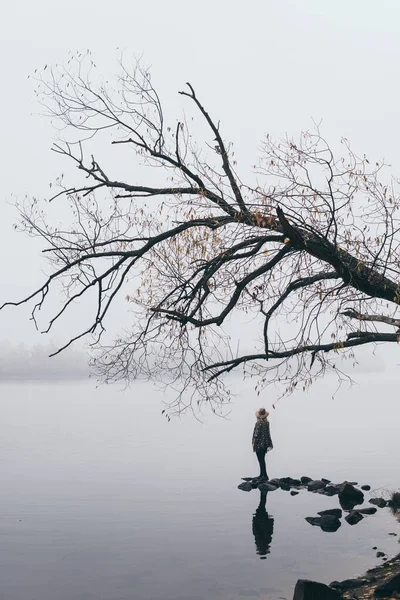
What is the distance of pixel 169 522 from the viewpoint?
22250mm

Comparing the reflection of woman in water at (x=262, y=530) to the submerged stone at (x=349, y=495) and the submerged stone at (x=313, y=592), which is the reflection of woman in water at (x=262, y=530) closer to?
the submerged stone at (x=349, y=495)

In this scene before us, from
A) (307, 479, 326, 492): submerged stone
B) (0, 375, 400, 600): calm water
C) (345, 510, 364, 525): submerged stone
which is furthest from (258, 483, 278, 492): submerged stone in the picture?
(345, 510, 364, 525): submerged stone

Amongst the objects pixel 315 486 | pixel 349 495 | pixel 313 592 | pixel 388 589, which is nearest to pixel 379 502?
pixel 349 495

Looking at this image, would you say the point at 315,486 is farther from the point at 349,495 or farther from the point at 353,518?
the point at 353,518

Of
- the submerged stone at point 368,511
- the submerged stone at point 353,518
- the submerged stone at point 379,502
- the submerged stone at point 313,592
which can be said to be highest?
the submerged stone at point 379,502

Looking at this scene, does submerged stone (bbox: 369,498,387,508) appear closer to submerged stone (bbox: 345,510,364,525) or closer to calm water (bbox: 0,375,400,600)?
calm water (bbox: 0,375,400,600)

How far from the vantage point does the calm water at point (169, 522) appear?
15914mm

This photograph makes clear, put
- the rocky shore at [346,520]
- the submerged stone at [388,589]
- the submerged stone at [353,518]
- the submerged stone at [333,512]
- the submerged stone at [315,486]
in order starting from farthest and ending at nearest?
the submerged stone at [315,486] → the submerged stone at [333,512] → the submerged stone at [353,518] → the submerged stone at [388,589] → the rocky shore at [346,520]

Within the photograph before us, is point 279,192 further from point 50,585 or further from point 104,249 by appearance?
point 50,585

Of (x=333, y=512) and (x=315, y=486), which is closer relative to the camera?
(x=333, y=512)

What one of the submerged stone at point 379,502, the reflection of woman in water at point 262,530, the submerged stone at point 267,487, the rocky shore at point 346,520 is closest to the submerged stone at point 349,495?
the rocky shore at point 346,520

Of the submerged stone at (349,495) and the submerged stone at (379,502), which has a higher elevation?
the submerged stone at (349,495)

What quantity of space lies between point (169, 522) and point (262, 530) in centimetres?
317

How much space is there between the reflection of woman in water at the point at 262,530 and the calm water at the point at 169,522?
0.20 feet
